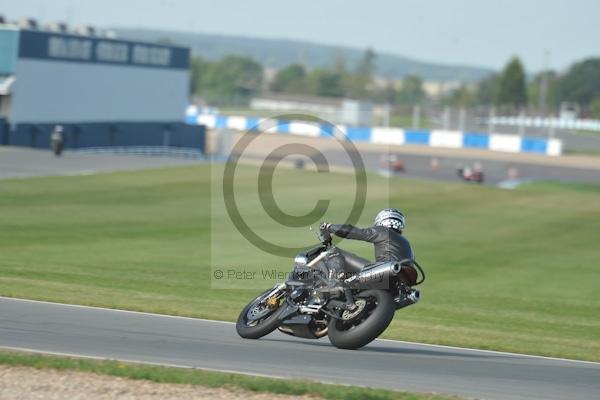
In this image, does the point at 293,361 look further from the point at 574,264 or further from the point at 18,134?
the point at 18,134

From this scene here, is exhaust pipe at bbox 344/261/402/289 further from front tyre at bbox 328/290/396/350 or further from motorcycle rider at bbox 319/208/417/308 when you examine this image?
motorcycle rider at bbox 319/208/417/308

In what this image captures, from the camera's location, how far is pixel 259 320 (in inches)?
464

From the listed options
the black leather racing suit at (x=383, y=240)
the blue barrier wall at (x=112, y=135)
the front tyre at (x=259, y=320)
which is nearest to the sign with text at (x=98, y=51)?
the blue barrier wall at (x=112, y=135)

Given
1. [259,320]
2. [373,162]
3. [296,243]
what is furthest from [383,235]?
[373,162]

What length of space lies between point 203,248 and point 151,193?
12831mm

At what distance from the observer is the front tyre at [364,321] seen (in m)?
10.7

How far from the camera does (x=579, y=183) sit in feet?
183

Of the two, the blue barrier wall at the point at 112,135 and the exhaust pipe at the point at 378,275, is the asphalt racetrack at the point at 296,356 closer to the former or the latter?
the exhaust pipe at the point at 378,275

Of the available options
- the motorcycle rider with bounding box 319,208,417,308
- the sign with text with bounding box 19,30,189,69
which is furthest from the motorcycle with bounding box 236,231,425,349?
the sign with text with bounding box 19,30,189,69

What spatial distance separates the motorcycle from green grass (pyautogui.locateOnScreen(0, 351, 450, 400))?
1628mm

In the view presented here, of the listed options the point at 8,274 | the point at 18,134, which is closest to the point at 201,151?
the point at 18,134

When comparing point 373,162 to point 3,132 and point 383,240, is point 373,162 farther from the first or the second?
point 383,240

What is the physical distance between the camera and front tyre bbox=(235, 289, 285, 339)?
11570 mm

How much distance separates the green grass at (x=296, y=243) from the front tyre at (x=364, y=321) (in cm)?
239
